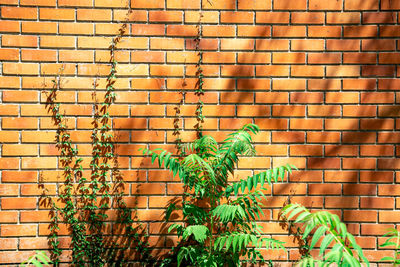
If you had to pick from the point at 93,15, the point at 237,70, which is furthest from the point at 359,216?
the point at 93,15

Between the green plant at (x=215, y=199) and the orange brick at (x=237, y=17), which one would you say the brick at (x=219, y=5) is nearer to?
the orange brick at (x=237, y=17)

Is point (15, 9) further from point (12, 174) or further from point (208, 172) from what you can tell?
point (208, 172)

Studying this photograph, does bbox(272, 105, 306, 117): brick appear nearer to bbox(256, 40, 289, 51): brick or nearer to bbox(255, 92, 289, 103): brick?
bbox(255, 92, 289, 103): brick

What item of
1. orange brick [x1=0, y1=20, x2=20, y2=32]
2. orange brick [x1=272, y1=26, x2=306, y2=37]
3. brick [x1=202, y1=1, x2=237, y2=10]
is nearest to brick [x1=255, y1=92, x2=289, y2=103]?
orange brick [x1=272, y1=26, x2=306, y2=37]

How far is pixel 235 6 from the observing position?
2492mm

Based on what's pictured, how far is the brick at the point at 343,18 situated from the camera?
2.49 m

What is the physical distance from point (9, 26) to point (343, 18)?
2.45 metres

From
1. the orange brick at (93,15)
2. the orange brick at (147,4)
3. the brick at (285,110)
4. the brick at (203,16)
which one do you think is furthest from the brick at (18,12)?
the brick at (285,110)

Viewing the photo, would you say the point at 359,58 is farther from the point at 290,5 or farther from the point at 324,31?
the point at 290,5

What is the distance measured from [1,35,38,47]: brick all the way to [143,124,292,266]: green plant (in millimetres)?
1198

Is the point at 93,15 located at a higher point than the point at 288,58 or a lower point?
higher

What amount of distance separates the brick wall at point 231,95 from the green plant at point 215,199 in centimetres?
21

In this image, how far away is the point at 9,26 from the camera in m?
2.44

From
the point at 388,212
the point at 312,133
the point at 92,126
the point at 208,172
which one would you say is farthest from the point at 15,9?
the point at 388,212
